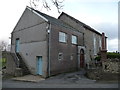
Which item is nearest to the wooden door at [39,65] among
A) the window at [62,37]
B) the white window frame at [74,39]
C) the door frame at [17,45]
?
the window at [62,37]

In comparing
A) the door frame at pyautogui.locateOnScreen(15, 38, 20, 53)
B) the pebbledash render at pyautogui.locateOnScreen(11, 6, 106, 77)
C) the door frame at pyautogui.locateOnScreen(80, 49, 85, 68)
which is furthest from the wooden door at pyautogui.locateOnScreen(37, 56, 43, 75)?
the door frame at pyautogui.locateOnScreen(80, 49, 85, 68)

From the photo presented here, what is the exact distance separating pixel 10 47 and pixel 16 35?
2.63 meters

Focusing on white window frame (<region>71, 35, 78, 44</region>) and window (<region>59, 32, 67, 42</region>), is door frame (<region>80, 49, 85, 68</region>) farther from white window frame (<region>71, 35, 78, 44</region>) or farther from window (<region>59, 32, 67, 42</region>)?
window (<region>59, 32, 67, 42</region>)

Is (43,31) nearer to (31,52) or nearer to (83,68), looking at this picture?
(31,52)

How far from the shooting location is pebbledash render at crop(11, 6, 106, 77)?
49.4 feet

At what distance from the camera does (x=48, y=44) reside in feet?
48.6

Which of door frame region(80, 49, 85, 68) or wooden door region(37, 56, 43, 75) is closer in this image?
wooden door region(37, 56, 43, 75)

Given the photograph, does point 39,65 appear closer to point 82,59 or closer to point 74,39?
point 74,39

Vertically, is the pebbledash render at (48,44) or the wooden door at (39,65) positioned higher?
the pebbledash render at (48,44)

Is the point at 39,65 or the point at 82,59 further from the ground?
the point at 82,59

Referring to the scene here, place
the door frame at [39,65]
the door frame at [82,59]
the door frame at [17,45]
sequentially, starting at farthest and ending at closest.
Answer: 1. the door frame at [82,59]
2. the door frame at [17,45]
3. the door frame at [39,65]

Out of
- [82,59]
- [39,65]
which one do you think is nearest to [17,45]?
[39,65]

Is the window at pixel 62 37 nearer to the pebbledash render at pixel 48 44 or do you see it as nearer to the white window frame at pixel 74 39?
the pebbledash render at pixel 48 44

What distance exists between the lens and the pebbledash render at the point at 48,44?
1505cm
